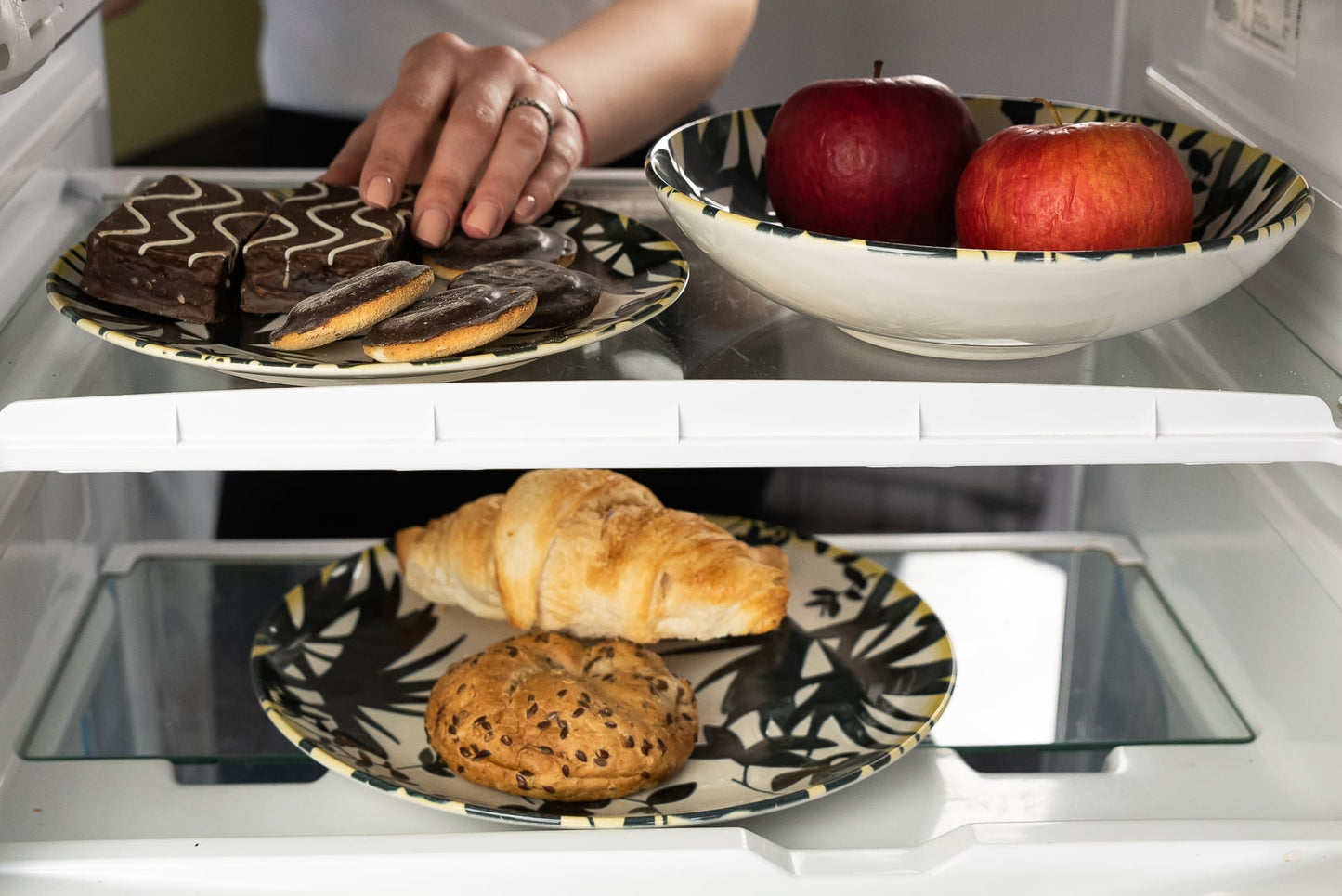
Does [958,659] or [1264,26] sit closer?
[1264,26]

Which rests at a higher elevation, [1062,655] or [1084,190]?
[1084,190]

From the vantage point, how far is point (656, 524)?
0.82 meters

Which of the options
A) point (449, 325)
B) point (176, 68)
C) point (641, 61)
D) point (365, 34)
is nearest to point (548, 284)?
point (449, 325)

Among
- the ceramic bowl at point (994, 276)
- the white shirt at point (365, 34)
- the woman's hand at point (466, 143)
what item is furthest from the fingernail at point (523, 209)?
the white shirt at point (365, 34)

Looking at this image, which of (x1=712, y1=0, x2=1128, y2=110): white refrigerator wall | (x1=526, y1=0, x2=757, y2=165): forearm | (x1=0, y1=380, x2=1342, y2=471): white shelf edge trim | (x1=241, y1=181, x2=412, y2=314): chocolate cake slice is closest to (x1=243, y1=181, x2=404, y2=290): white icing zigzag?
(x1=241, y1=181, x2=412, y2=314): chocolate cake slice

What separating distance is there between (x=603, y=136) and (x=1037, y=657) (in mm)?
530

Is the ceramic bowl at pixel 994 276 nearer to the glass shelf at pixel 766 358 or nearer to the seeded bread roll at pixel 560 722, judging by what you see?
the glass shelf at pixel 766 358

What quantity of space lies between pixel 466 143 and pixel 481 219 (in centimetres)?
8

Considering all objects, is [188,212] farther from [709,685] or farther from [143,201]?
[709,685]

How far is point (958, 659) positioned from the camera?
0.88 metres

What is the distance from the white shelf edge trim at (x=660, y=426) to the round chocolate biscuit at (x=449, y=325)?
0.02 m

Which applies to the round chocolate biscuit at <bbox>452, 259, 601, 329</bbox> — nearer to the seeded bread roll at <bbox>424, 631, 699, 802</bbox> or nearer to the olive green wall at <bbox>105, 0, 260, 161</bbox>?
the seeded bread roll at <bbox>424, 631, 699, 802</bbox>

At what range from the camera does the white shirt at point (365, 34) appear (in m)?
1.38

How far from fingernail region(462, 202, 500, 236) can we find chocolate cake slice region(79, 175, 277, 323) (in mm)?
110
